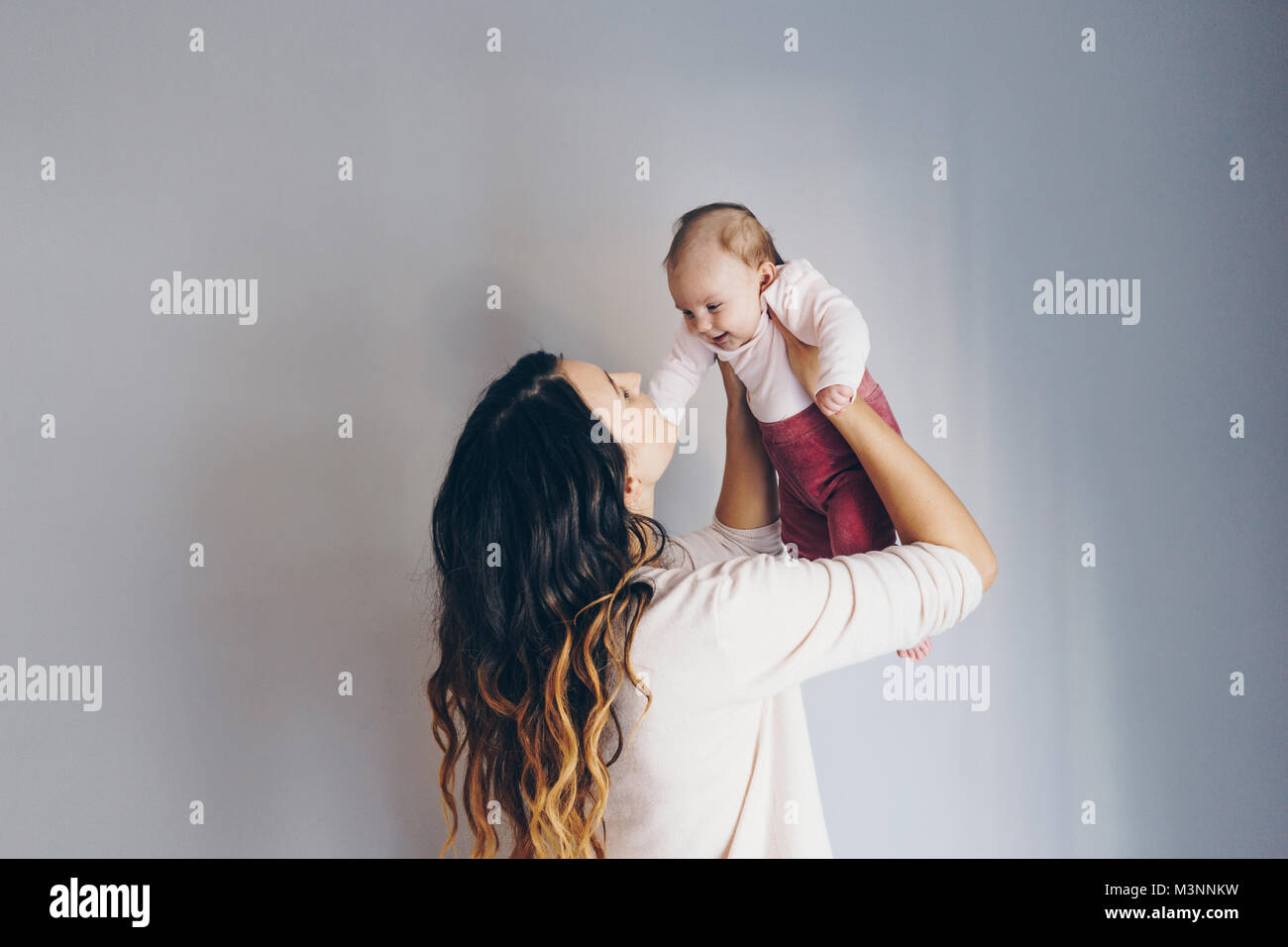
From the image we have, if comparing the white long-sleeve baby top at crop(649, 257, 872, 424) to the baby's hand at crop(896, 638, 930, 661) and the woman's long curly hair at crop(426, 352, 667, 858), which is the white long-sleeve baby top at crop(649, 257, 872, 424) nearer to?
the woman's long curly hair at crop(426, 352, 667, 858)

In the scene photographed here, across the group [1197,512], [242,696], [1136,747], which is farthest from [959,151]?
[242,696]

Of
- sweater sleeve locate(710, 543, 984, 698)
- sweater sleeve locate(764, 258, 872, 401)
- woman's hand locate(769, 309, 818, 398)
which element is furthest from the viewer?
woman's hand locate(769, 309, 818, 398)

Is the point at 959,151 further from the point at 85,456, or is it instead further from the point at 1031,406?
the point at 85,456

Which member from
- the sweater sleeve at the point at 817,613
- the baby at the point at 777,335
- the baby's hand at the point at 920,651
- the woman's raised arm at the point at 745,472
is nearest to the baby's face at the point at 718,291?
the baby at the point at 777,335

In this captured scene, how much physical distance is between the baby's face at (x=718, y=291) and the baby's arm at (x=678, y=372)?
7 cm

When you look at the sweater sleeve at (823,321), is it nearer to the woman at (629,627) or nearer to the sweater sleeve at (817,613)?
the woman at (629,627)

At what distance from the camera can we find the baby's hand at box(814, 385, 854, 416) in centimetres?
100

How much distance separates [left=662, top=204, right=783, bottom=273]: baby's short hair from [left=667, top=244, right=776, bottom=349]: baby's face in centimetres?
1

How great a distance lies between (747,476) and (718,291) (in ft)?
1.05

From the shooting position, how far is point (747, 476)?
128 cm

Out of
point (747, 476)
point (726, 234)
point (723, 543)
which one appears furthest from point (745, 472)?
point (726, 234)

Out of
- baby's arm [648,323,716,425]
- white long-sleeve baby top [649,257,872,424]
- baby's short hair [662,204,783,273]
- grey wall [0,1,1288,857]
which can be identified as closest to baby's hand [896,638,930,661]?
grey wall [0,1,1288,857]

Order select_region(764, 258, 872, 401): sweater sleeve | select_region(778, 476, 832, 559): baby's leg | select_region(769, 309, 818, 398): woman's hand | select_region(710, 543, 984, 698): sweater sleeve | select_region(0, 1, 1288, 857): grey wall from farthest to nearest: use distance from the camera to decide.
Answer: select_region(0, 1, 1288, 857): grey wall
select_region(778, 476, 832, 559): baby's leg
select_region(769, 309, 818, 398): woman's hand
select_region(764, 258, 872, 401): sweater sleeve
select_region(710, 543, 984, 698): sweater sleeve
